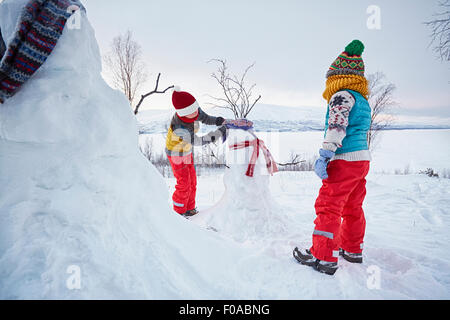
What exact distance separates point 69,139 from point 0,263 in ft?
2.13

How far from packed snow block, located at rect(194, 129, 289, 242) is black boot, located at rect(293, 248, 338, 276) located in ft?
2.32

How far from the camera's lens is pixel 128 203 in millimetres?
1354

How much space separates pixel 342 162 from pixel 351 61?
89cm

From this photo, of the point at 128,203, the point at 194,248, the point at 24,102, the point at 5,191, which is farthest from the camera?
the point at 194,248

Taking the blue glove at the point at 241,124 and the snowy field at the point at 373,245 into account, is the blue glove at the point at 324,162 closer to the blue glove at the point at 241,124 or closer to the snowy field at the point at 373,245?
the snowy field at the point at 373,245

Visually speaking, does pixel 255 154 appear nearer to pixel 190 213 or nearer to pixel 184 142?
pixel 184 142

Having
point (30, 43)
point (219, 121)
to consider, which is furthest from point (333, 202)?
point (30, 43)

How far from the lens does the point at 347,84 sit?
186 cm

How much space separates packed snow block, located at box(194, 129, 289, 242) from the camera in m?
2.68

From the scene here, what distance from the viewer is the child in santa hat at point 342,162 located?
1753mm

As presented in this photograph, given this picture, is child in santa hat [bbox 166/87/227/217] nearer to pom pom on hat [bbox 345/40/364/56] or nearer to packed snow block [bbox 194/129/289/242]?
packed snow block [bbox 194/129/289/242]

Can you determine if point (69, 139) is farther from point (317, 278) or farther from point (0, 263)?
point (317, 278)

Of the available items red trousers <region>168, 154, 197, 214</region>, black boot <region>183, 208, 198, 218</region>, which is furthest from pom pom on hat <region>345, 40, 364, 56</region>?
black boot <region>183, 208, 198, 218</region>
